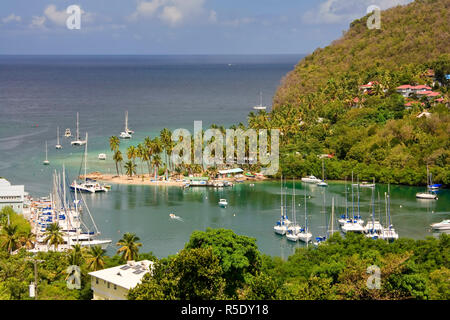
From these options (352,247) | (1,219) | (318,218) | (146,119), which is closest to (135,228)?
(1,219)

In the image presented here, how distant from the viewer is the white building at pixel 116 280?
88.2ft

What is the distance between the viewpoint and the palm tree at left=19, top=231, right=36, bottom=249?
39531mm

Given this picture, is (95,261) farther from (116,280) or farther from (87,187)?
(87,187)

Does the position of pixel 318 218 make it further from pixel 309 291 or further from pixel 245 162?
pixel 309 291

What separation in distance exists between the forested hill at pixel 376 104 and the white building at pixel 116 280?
36.1 m

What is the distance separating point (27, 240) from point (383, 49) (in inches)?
3105

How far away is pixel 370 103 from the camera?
Result: 79.8m

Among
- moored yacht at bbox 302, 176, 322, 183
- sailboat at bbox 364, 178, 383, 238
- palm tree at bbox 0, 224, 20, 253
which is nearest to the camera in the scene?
palm tree at bbox 0, 224, 20, 253

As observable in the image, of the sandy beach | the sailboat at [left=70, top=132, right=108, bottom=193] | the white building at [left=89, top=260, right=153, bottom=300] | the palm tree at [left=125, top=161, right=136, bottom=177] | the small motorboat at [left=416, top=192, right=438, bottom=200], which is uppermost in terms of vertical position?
the palm tree at [left=125, top=161, right=136, bottom=177]

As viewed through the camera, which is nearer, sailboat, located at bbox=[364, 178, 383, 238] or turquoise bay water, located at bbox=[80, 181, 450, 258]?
sailboat, located at bbox=[364, 178, 383, 238]

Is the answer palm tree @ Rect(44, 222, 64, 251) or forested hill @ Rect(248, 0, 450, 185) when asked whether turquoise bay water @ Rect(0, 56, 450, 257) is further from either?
palm tree @ Rect(44, 222, 64, 251)

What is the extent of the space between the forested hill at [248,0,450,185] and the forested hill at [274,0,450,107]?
16 centimetres

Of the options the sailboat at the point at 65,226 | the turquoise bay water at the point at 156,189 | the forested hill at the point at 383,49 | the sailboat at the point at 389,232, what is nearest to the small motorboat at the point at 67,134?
the turquoise bay water at the point at 156,189

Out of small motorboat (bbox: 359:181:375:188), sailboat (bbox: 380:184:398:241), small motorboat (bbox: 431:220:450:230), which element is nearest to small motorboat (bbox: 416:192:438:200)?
small motorboat (bbox: 359:181:375:188)
